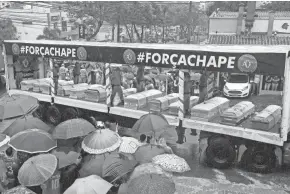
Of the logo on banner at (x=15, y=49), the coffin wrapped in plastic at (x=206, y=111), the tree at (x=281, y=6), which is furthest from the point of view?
the tree at (x=281, y=6)

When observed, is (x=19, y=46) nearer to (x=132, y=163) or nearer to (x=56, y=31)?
(x=132, y=163)

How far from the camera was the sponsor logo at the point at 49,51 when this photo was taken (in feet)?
39.6

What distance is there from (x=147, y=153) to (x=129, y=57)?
4333 millimetres

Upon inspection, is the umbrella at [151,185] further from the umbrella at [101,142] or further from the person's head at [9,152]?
the person's head at [9,152]

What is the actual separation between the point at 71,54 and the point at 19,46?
3292 mm

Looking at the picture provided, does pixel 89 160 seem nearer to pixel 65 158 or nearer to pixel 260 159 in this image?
pixel 65 158

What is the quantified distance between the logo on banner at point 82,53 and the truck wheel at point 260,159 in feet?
21.4

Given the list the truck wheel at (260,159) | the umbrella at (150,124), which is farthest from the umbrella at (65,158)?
the truck wheel at (260,159)

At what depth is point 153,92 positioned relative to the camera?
39.2 feet

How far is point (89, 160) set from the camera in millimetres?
6875

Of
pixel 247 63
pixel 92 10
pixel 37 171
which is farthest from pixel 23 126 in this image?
pixel 92 10

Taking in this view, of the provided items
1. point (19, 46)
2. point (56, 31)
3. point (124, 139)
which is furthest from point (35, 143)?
point (56, 31)

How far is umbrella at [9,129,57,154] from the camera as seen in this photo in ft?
22.9

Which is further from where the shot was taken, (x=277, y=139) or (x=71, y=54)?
(x=71, y=54)
